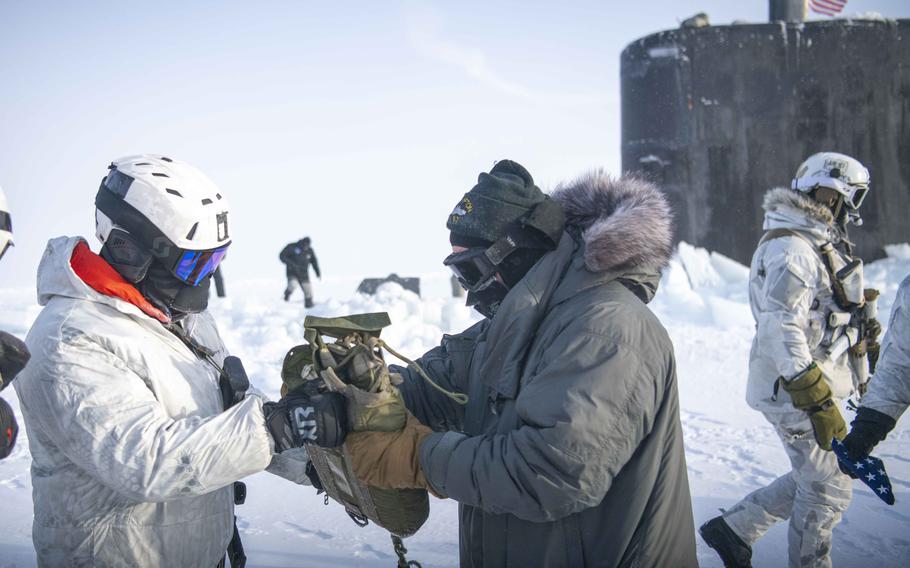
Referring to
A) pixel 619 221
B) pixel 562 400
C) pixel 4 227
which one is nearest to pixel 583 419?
pixel 562 400

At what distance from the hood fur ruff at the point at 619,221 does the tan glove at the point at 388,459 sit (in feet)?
2.55

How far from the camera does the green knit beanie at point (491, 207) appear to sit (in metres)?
2.26

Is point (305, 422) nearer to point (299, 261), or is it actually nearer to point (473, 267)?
point (473, 267)

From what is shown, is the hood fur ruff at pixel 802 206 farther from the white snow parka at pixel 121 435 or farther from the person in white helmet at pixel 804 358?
the white snow parka at pixel 121 435

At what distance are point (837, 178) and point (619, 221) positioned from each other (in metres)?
2.71

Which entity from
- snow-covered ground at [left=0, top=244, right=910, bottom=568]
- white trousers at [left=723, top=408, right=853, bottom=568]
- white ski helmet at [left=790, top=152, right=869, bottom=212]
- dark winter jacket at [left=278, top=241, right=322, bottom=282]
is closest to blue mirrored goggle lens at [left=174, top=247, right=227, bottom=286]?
snow-covered ground at [left=0, top=244, right=910, bottom=568]

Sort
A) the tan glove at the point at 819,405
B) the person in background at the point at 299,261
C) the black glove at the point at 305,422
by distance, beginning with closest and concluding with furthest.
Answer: the black glove at the point at 305,422
the tan glove at the point at 819,405
the person in background at the point at 299,261

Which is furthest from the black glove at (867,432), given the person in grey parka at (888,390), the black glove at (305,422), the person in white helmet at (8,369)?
the person in white helmet at (8,369)

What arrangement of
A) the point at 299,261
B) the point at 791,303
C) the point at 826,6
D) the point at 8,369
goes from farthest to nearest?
1. the point at 299,261
2. the point at 826,6
3. the point at 791,303
4. the point at 8,369

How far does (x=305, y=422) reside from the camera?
201cm

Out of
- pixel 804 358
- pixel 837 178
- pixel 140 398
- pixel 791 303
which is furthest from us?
pixel 837 178

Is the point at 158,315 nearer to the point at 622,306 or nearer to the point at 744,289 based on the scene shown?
the point at 622,306

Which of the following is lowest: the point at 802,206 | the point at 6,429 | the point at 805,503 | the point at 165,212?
the point at 805,503

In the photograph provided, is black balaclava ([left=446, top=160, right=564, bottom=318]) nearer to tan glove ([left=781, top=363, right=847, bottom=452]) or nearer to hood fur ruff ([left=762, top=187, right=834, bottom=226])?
tan glove ([left=781, top=363, right=847, bottom=452])
